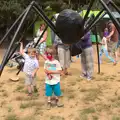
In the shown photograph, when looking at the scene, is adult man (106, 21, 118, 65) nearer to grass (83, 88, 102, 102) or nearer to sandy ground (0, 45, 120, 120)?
sandy ground (0, 45, 120, 120)

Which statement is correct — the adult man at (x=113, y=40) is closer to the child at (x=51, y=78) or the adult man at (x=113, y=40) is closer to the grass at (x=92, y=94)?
the grass at (x=92, y=94)

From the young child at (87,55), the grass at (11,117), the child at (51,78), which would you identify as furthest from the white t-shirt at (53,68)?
the young child at (87,55)

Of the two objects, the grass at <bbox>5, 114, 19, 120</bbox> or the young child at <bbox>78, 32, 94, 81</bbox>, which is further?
the young child at <bbox>78, 32, 94, 81</bbox>

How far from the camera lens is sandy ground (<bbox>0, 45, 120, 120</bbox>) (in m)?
4.11

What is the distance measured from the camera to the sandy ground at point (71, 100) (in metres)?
4.11

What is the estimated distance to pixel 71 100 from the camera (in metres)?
4.84

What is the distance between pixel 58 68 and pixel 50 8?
9135mm

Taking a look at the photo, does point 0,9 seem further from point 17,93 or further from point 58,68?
point 58,68

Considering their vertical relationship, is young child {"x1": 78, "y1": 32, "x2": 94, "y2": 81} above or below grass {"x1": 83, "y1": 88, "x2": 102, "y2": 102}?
above

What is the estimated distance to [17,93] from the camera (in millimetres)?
5328

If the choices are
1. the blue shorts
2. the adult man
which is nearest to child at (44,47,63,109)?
the blue shorts

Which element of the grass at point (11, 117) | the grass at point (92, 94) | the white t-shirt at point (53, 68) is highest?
the white t-shirt at point (53, 68)

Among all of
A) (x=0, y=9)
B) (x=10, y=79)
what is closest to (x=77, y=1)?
(x=0, y=9)

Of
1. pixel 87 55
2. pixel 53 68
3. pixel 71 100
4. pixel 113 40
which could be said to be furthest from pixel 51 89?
pixel 113 40
